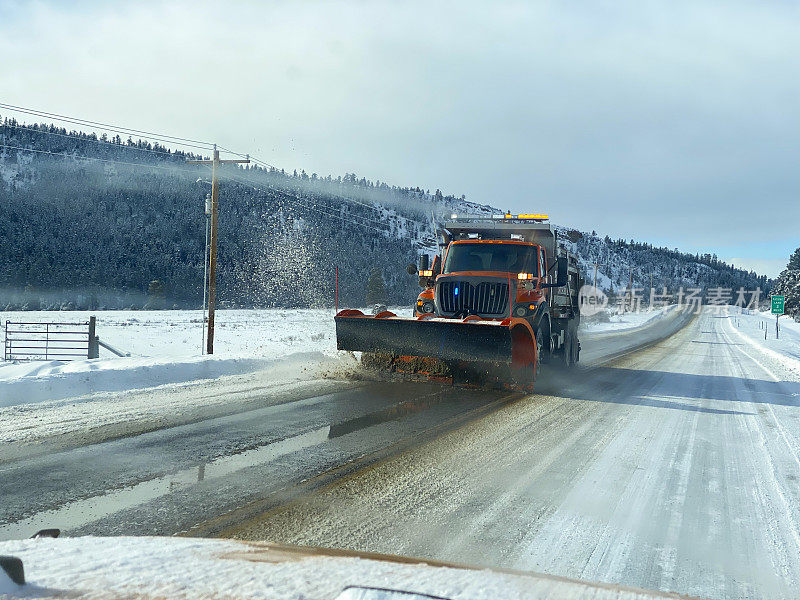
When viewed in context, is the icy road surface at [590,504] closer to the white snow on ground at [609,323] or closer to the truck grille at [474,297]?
the truck grille at [474,297]

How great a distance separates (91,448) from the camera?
5516 mm

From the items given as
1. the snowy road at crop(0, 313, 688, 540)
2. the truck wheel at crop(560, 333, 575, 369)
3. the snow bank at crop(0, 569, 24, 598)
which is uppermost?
the snow bank at crop(0, 569, 24, 598)

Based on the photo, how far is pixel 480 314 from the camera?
36.7ft

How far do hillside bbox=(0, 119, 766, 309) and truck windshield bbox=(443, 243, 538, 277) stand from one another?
79.2 m

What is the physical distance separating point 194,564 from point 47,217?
431 ft

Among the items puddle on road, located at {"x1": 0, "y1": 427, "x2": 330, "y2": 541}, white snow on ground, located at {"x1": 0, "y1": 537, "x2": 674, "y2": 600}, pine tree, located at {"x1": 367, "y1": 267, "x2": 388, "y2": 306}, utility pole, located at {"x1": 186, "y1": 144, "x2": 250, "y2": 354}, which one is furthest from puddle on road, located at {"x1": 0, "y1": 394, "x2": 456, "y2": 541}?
pine tree, located at {"x1": 367, "y1": 267, "x2": 388, "y2": 306}

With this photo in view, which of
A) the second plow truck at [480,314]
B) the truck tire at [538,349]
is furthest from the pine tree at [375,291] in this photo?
the truck tire at [538,349]

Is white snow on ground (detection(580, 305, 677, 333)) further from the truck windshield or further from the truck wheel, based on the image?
the truck windshield

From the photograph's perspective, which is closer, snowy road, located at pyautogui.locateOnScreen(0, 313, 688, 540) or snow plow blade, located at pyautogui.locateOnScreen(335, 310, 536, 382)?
snowy road, located at pyautogui.locateOnScreen(0, 313, 688, 540)

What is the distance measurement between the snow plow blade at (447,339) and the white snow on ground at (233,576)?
7.68 meters

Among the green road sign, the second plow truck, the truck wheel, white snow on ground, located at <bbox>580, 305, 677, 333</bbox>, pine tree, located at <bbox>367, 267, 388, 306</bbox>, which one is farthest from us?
pine tree, located at <bbox>367, 267, 388, 306</bbox>

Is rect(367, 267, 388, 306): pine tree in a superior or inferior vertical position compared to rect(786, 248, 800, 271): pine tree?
inferior

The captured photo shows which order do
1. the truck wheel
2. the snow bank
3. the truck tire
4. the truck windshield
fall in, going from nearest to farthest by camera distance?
the snow bank < the truck tire < the truck windshield < the truck wheel

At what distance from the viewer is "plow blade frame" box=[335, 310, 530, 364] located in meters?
9.86
